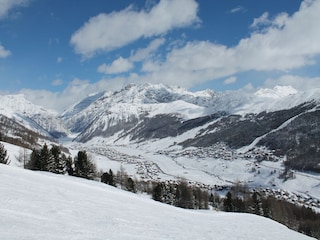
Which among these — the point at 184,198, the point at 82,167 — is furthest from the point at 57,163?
the point at 184,198

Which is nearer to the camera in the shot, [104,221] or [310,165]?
[104,221]

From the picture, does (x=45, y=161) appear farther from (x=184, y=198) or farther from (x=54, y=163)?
(x=184, y=198)

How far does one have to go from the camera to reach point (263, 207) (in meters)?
86.1

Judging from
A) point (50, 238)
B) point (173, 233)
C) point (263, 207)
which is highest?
point (50, 238)

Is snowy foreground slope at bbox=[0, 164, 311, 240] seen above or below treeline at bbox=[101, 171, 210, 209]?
above

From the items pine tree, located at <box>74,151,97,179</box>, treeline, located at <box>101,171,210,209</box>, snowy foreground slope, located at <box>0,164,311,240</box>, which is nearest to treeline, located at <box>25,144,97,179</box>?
pine tree, located at <box>74,151,97,179</box>

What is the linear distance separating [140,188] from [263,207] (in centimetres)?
4536

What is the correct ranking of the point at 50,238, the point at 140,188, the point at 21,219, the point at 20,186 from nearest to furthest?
the point at 50,238 → the point at 21,219 → the point at 20,186 → the point at 140,188

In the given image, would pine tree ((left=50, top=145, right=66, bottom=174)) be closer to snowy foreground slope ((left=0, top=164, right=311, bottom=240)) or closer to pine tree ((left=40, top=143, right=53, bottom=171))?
pine tree ((left=40, top=143, right=53, bottom=171))

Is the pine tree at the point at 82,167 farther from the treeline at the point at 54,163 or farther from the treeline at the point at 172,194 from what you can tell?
the treeline at the point at 172,194

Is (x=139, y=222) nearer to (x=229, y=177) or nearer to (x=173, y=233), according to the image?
(x=173, y=233)

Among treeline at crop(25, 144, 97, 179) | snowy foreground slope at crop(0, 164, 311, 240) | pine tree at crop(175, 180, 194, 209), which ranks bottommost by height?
pine tree at crop(175, 180, 194, 209)

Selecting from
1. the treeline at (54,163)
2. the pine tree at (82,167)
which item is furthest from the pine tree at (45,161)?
the pine tree at (82,167)

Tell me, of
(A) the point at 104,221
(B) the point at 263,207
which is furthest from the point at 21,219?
(B) the point at 263,207
